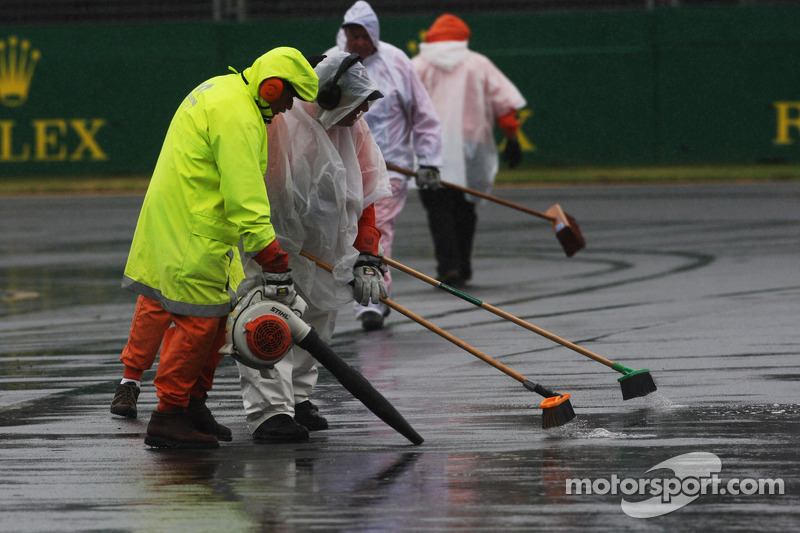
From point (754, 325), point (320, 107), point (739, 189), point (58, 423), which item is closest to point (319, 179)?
point (320, 107)

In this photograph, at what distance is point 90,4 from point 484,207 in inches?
307

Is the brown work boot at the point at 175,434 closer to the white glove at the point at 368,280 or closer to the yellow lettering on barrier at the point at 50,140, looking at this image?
the white glove at the point at 368,280

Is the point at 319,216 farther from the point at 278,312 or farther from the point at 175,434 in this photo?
the point at 175,434

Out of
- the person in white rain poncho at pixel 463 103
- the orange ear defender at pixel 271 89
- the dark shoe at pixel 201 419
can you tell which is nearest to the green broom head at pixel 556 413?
the dark shoe at pixel 201 419

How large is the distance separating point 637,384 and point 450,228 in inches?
201

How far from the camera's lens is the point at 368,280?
22.2ft

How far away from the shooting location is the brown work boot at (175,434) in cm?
644

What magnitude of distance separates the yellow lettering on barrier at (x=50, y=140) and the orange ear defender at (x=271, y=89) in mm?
16635

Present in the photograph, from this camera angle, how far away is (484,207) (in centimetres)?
1845

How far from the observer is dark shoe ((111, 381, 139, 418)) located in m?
7.20

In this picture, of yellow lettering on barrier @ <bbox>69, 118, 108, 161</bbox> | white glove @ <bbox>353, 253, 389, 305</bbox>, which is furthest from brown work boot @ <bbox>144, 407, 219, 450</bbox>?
yellow lettering on barrier @ <bbox>69, 118, 108, 161</bbox>

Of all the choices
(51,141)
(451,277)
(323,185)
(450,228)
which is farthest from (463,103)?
(51,141)

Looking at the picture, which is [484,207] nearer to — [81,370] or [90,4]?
[90,4]

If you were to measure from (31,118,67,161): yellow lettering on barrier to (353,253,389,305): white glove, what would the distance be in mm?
16226
